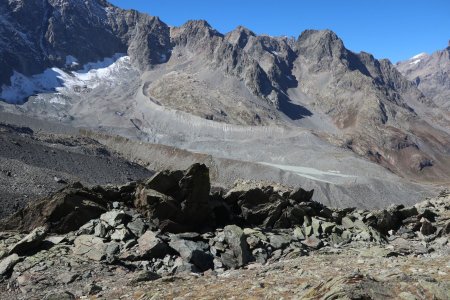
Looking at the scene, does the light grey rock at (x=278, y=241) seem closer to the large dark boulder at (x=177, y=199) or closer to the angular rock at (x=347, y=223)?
the large dark boulder at (x=177, y=199)

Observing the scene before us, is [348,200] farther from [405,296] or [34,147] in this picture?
[405,296]

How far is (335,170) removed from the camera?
369 ft

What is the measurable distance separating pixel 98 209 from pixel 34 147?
178 ft

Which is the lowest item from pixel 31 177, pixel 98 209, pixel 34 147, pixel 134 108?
pixel 98 209

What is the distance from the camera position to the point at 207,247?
20125 mm

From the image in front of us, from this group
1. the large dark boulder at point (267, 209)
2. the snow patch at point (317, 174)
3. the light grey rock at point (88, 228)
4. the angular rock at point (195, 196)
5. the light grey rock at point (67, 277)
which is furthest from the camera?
the snow patch at point (317, 174)

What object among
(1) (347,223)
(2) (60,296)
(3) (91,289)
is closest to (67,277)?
(3) (91,289)

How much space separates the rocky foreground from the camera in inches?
477

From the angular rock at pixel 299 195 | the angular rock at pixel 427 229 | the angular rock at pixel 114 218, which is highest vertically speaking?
the angular rock at pixel 299 195

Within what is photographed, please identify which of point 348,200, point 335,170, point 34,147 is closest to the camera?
point 34,147

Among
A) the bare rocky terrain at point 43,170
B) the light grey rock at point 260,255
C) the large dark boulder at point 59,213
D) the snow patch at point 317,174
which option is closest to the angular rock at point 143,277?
the light grey rock at point 260,255

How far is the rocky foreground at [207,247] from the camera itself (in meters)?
12.1

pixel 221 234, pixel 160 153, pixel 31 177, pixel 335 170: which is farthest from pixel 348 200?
pixel 221 234

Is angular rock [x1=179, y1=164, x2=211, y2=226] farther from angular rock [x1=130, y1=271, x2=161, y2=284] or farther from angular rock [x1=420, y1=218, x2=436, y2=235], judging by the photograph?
angular rock [x1=420, y1=218, x2=436, y2=235]
